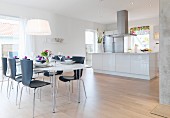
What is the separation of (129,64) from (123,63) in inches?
10.1

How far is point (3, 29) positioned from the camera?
207 inches

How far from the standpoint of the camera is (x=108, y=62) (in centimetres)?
639

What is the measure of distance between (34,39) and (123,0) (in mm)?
3597

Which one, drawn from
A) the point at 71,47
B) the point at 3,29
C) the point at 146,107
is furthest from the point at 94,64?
the point at 146,107

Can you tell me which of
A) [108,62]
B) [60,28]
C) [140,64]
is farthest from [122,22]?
[60,28]

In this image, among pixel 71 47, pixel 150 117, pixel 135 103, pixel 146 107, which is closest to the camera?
pixel 150 117

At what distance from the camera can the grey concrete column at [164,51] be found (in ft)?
9.14

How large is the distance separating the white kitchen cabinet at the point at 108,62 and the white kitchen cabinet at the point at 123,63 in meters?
0.20

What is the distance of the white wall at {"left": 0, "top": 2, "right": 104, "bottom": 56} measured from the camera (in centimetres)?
548

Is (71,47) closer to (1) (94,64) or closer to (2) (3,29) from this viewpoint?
(1) (94,64)

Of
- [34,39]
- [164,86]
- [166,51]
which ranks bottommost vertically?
[164,86]

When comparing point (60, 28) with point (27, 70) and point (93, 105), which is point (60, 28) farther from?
point (93, 105)

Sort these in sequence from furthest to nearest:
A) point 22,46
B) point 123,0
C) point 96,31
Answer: point 96,31, point 22,46, point 123,0

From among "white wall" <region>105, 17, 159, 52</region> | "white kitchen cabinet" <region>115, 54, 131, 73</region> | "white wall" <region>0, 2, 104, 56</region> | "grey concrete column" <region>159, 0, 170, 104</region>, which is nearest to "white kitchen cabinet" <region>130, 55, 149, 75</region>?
"white kitchen cabinet" <region>115, 54, 131, 73</region>
